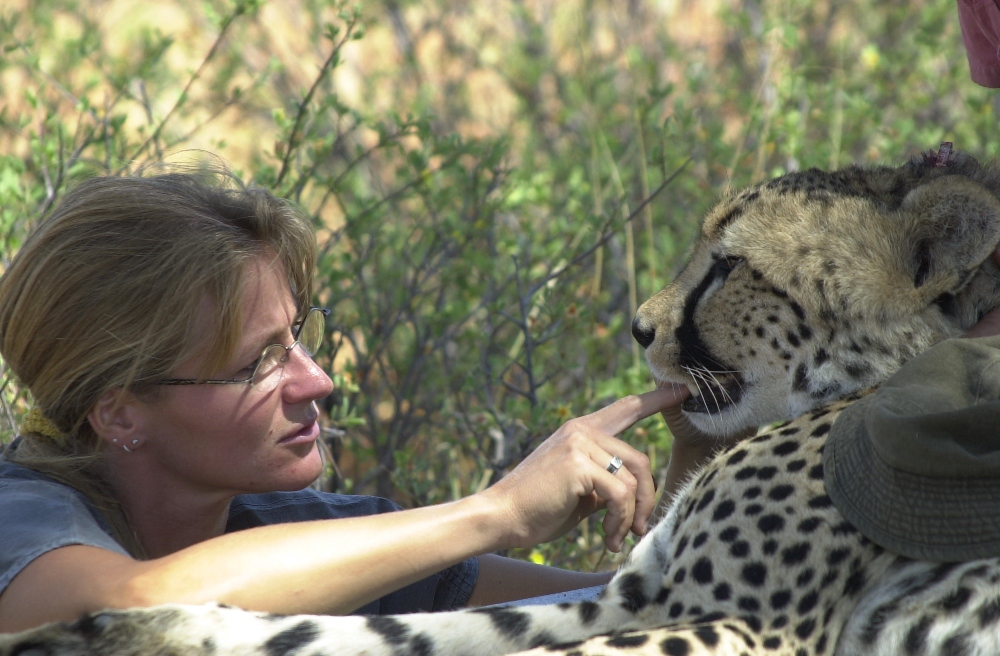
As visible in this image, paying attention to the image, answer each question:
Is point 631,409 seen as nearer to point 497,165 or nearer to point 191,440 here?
point 191,440

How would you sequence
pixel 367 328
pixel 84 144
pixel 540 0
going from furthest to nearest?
pixel 540 0 < pixel 367 328 < pixel 84 144

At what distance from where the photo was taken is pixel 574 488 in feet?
5.49

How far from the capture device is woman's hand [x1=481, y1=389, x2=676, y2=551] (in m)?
1.67

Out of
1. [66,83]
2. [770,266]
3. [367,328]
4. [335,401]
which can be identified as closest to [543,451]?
[770,266]

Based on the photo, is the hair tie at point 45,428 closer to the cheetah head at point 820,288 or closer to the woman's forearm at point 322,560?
the woman's forearm at point 322,560

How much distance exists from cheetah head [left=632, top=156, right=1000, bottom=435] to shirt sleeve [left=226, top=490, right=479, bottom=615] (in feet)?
1.92

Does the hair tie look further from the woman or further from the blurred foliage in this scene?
the blurred foliage

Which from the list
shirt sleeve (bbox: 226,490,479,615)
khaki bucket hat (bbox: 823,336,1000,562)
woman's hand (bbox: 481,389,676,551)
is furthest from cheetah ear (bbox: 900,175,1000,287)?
shirt sleeve (bbox: 226,490,479,615)

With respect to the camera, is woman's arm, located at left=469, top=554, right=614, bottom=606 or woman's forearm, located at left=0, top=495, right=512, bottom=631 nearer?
woman's forearm, located at left=0, top=495, right=512, bottom=631

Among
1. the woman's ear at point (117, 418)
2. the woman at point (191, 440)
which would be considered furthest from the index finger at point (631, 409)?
the woman's ear at point (117, 418)

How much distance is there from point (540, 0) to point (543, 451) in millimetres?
6362

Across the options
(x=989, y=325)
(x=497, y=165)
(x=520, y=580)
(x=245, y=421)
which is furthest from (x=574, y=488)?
(x=497, y=165)

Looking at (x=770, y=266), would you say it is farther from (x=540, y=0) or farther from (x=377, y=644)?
(x=540, y=0)

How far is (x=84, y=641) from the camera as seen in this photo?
61.6 inches
